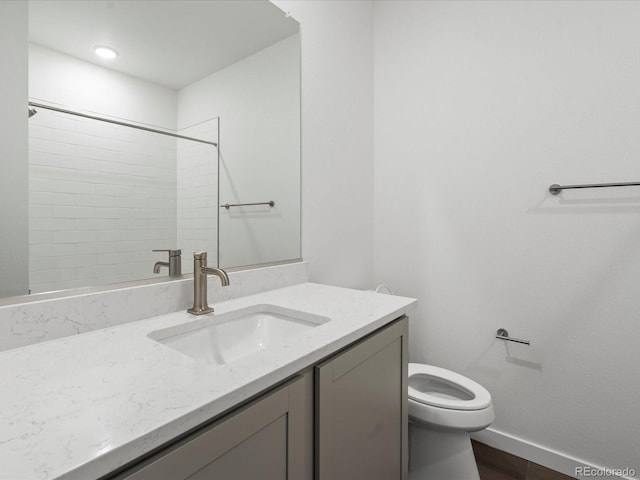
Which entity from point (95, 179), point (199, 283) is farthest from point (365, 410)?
point (95, 179)

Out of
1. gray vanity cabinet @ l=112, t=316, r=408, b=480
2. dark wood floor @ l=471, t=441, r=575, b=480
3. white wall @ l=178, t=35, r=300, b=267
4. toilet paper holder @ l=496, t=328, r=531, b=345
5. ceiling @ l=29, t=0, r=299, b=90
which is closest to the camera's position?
gray vanity cabinet @ l=112, t=316, r=408, b=480

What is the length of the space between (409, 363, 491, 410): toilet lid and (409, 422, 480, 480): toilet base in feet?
0.39

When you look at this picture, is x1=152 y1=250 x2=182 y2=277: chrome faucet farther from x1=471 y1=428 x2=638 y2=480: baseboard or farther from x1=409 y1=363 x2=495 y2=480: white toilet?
x1=471 y1=428 x2=638 y2=480: baseboard

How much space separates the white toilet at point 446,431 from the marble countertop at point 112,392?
26.2 inches

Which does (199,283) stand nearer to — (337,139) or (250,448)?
(250,448)

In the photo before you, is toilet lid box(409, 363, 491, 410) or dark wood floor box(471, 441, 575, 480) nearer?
toilet lid box(409, 363, 491, 410)

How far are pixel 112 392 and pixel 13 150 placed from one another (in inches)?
25.1

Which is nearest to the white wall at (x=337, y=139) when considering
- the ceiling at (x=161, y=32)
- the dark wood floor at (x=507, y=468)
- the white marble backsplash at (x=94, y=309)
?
the ceiling at (x=161, y=32)

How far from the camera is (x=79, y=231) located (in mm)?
864

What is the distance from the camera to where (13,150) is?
774 millimetres

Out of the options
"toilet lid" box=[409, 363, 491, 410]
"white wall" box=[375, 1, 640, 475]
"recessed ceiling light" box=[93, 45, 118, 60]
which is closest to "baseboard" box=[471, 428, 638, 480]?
"white wall" box=[375, 1, 640, 475]

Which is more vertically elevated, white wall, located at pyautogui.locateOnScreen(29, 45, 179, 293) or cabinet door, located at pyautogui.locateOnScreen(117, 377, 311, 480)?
white wall, located at pyautogui.locateOnScreen(29, 45, 179, 293)

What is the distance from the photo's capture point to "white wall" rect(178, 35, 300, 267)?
120cm

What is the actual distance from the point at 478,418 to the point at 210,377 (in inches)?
45.0
